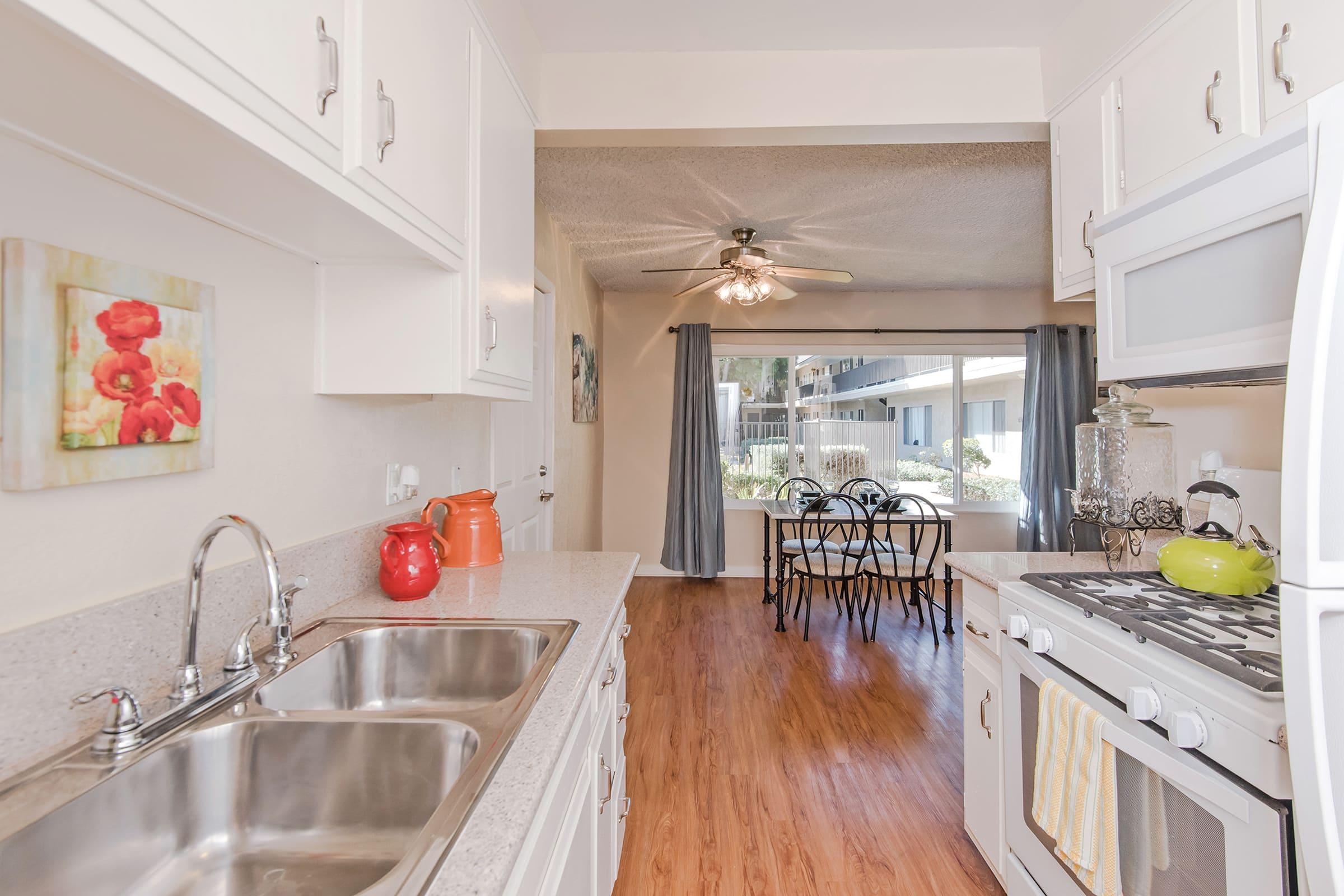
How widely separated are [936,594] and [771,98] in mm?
3992

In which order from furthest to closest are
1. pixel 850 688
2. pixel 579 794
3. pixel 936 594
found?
pixel 936 594 → pixel 850 688 → pixel 579 794

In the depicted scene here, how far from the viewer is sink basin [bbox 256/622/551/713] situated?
1226 millimetres

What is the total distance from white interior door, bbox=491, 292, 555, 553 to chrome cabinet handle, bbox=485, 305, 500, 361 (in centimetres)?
96

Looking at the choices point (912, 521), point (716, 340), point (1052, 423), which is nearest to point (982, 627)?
point (912, 521)

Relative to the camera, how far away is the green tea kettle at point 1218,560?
130 centimetres

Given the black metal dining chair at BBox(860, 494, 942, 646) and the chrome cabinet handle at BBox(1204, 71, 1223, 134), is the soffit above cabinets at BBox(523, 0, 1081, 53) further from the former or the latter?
the black metal dining chair at BBox(860, 494, 942, 646)

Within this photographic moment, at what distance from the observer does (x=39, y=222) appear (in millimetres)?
773

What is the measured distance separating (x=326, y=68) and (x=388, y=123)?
0.16 m

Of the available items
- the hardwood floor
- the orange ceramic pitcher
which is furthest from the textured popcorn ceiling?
the hardwood floor

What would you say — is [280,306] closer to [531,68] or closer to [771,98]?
[531,68]

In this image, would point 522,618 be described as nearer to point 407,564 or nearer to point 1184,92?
point 407,564

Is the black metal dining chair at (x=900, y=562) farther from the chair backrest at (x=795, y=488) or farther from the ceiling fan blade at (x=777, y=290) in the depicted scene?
the ceiling fan blade at (x=777, y=290)

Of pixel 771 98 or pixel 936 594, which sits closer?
pixel 771 98

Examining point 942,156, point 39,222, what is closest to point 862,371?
point 942,156
